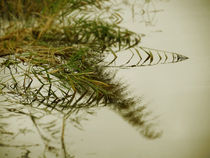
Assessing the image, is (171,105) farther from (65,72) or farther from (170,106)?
(65,72)

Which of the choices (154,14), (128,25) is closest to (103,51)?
(128,25)

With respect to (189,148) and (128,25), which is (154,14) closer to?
(128,25)

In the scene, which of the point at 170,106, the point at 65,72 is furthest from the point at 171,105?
the point at 65,72
